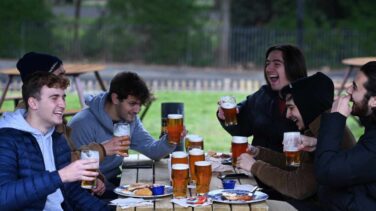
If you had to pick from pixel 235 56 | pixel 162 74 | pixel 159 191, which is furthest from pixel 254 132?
pixel 235 56

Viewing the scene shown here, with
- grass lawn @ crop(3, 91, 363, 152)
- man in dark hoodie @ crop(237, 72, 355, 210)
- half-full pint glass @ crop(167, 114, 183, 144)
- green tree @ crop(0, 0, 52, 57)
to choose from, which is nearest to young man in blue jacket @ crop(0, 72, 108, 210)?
Answer: half-full pint glass @ crop(167, 114, 183, 144)

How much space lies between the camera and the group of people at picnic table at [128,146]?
374 cm

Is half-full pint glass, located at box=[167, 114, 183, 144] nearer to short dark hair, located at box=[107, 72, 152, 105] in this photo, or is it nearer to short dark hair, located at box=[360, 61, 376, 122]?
short dark hair, located at box=[107, 72, 152, 105]

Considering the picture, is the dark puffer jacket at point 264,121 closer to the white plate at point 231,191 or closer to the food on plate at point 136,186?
the white plate at point 231,191

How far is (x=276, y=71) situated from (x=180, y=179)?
1.86 meters

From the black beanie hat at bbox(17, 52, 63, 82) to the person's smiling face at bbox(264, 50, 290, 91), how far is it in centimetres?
160

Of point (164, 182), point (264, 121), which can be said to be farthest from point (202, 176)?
point (264, 121)

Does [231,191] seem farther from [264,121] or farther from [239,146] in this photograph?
[264,121]

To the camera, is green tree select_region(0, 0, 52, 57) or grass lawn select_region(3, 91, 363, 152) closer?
grass lawn select_region(3, 91, 363, 152)

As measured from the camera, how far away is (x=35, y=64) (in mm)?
4816

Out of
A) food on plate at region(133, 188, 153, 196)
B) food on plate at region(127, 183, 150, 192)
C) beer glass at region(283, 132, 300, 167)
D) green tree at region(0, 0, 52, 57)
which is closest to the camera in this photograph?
food on plate at region(133, 188, 153, 196)

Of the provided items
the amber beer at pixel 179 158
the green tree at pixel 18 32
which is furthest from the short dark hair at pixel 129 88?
the green tree at pixel 18 32

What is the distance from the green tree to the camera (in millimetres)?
20531

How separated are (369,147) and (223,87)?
12559mm
